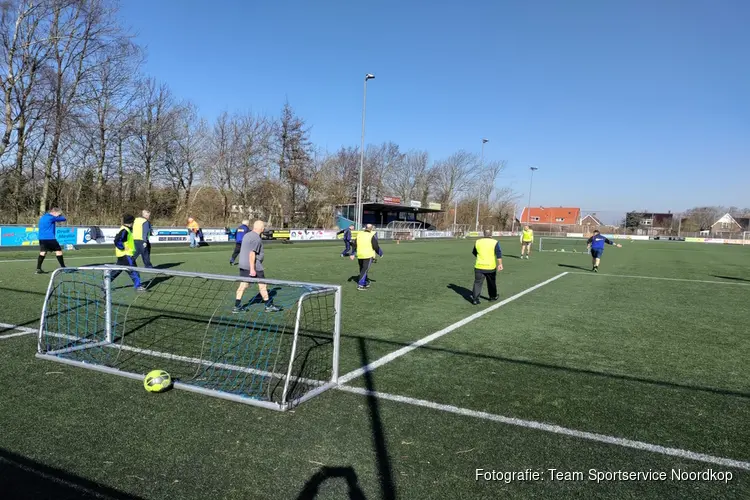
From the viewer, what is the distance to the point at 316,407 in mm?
4406

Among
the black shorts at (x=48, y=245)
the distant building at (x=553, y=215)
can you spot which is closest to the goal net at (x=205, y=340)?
the black shorts at (x=48, y=245)

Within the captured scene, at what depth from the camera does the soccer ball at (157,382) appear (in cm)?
462

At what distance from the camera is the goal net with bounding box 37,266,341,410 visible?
4930 millimetres

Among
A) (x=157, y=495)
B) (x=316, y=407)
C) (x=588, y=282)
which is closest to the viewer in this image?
(x=157, y=495)

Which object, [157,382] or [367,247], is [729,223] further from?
[157,382]

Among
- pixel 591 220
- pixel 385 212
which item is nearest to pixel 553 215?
pixel 591 220

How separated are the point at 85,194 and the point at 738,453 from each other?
1564 inches

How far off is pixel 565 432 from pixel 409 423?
1374 mm

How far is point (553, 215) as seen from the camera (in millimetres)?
109812

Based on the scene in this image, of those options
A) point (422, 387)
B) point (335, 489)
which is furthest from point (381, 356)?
point (335, 489)

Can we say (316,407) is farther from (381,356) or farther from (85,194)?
(85,194)

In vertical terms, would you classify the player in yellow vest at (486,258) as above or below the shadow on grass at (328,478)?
above

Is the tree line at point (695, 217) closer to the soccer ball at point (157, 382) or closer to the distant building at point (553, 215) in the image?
the distant building at point (553, 215)

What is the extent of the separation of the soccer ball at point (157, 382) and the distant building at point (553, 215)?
350 feet
